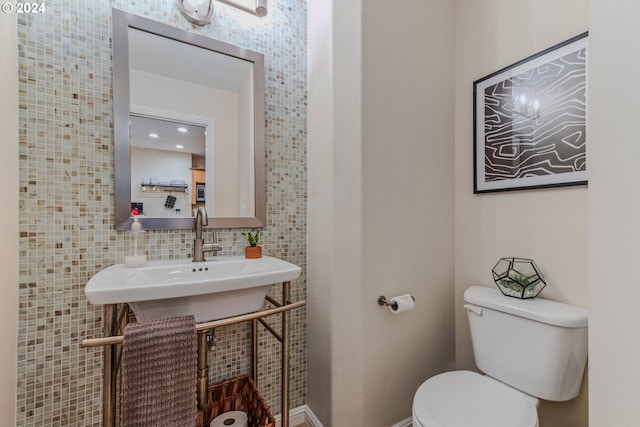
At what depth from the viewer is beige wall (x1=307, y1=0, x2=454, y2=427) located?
3.91 ft

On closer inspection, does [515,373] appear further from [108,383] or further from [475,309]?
[108,383]

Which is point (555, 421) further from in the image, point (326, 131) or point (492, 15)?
point (492, 15)

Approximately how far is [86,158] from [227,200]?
553 mm

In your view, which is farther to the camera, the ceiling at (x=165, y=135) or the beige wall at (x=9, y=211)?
the ceiling at (x=165, y=135)

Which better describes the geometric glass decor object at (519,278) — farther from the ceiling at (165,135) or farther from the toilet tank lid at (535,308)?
the ceiling at (165,135)

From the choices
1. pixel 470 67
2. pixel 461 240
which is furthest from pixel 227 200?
pixel 470 67

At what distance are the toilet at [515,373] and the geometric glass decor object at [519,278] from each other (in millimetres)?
35

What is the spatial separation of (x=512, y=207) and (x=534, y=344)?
1.94 ft

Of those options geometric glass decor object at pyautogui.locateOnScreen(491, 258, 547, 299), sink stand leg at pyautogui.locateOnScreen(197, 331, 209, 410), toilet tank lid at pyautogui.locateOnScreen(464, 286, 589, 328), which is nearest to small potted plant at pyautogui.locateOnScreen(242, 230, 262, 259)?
sink stand leg at pyautogui.locateOnScreen(197, 331, 209, 410)

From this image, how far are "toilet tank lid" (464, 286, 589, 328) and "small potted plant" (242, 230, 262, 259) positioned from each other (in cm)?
99

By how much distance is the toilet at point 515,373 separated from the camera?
93 centimetres

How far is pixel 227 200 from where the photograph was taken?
134 centimetres

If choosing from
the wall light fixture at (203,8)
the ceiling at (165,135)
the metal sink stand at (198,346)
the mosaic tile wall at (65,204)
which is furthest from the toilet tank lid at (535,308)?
the wall light fixture at (203,8)

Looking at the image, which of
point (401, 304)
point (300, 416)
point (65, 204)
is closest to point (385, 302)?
point (401, 304)
